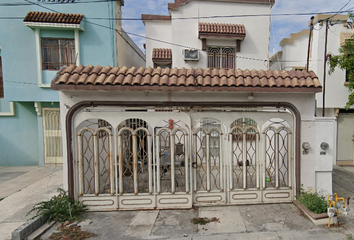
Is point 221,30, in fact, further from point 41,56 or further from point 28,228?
point 28,228

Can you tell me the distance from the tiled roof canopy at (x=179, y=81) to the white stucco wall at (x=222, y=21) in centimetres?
482

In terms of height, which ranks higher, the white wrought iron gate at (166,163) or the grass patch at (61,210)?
the white wrought iron gate at (166,163)

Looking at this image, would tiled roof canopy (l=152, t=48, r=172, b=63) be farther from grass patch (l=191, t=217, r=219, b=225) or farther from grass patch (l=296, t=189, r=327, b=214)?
grass patch (l=296, t=189, r=327, b=214)

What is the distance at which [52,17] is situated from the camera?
7.85 m

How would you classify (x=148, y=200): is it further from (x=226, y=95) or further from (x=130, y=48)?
(x=130, y=48)

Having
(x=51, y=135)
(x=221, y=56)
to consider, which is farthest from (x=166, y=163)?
(x=51, y=135)

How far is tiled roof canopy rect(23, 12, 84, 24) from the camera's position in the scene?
25.5 feet

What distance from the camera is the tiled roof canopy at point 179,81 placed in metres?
4.02

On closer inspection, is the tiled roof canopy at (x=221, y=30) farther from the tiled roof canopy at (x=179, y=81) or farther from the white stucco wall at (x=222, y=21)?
the tiled roof canopy at (x=179, y=81)

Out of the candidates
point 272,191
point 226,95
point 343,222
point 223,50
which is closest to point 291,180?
point 272,191

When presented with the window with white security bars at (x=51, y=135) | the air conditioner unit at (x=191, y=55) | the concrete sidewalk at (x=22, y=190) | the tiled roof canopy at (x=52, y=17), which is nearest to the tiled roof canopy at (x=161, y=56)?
the air conditioner unit at (x=191, y=55)

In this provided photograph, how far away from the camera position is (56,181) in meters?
6.58

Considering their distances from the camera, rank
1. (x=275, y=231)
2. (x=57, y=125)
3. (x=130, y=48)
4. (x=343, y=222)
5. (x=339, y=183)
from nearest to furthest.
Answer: (x=275, y=231) < (x=343, y=222) < (x=339, y=183) < (x=57, y=125) < (x=130, y=48)

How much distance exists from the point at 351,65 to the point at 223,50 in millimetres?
4739
